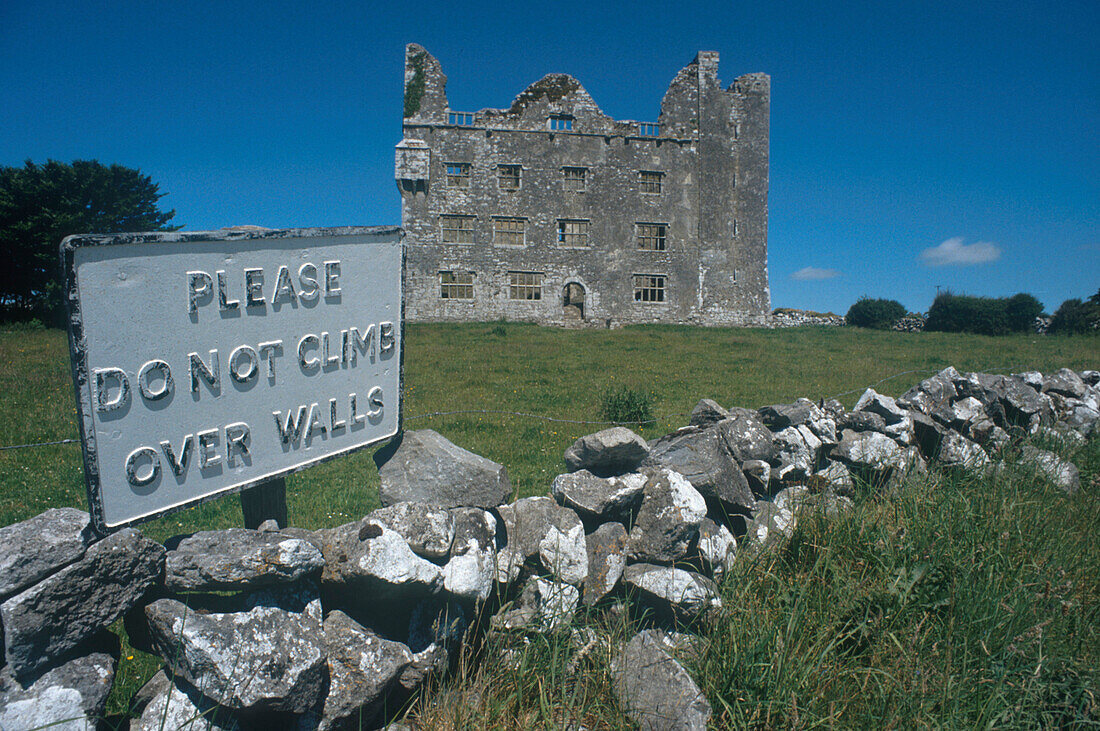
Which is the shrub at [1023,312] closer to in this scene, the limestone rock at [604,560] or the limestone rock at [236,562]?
the limestone rock at [604,560]

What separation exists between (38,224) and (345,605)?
A: 3013cm

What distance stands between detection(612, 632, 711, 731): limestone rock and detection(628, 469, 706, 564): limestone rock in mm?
632

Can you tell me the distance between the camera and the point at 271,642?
2.53 metres

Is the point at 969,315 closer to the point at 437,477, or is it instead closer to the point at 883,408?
the point at 883,408

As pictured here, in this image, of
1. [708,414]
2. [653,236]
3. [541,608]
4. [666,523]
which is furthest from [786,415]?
[653,236]

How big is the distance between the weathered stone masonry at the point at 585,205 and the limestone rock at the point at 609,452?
26805mm

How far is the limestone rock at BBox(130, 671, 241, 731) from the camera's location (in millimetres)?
2398

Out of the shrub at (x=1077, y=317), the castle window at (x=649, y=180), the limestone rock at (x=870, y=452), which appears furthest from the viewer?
the castle window at (x=649, y=180)

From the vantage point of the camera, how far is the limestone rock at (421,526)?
296 centimetres

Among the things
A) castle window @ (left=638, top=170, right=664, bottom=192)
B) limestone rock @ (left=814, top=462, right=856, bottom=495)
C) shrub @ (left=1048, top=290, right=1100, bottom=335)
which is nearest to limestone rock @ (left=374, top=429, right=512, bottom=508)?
limestone rock @ (left=814, top=462, right=856, bottom=495)

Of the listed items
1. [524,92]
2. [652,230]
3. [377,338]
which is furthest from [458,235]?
[377,338]

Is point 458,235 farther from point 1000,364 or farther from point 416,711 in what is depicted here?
point 416,711

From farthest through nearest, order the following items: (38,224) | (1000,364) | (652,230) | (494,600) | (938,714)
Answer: (652,230), (38,224), (1000,364), (494,600), (938,714)

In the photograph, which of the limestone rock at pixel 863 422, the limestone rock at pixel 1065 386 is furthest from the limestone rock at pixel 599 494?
the limestone rock at pixel 1065 386
